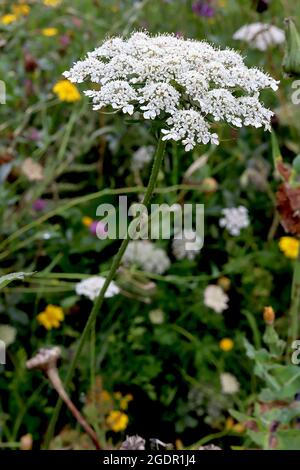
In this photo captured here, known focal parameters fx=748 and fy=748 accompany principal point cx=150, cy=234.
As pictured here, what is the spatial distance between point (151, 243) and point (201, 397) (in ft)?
1.26

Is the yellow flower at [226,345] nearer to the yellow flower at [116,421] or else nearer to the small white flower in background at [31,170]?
the yellow flower at [116,421]

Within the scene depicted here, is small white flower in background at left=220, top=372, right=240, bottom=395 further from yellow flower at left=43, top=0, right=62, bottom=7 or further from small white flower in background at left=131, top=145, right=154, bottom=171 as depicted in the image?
yellow flower at left=43, top=0, right=62, bottom=7

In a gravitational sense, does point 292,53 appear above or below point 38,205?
above

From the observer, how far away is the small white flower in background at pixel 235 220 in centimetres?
186

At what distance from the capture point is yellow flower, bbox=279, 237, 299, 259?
1.80 m

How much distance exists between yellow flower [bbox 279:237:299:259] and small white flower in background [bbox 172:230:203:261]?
199 mm

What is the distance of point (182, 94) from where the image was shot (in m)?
0.93

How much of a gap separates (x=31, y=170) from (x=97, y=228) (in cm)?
22

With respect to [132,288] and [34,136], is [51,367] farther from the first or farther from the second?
[34,136]

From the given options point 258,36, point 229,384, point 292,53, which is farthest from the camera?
point 258,36

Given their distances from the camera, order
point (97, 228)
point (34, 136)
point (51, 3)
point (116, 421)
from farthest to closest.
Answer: point (51, 3) < point (34, 136) < point (97, 228) < point (116, 421)

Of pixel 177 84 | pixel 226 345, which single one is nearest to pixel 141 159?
pixel 226 345

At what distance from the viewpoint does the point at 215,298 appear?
169 centimetres

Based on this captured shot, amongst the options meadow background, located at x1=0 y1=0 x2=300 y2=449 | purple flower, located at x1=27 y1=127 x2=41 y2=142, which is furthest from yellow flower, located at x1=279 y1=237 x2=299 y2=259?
purple flower, located at x1=27 y1=127 x2=41 y2=142
